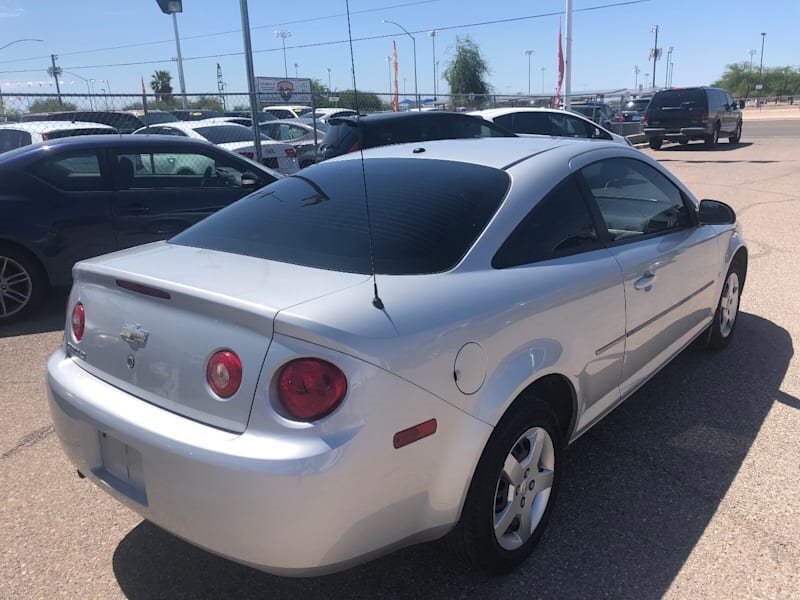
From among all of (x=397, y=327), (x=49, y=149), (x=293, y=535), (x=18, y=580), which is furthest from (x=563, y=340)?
(x=49, y=149)

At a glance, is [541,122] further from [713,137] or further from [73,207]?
[713,137]

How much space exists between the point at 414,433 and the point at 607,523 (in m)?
1.27

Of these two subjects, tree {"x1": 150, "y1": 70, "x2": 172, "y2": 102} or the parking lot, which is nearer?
the parking lot

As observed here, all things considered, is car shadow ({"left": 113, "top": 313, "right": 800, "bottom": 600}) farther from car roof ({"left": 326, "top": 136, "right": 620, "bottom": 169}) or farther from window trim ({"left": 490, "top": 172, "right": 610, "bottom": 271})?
car roof ({"left": 326, "top": 136, "right": 620, "bottom": 169})

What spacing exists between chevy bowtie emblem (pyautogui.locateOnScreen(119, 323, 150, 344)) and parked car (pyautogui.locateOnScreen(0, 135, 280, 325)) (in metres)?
3.95

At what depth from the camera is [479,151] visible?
3238 mm

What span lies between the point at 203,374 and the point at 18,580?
1.28 m

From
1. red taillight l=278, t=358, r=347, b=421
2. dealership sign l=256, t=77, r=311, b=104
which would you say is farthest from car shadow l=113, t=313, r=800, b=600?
dealership sign l=256, t=77, r=311, b=104

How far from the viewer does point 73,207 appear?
19.1 ft

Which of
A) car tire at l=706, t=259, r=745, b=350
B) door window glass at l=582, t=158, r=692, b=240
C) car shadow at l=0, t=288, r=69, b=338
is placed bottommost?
car shadow at l=0, t=288, r=69, b=338

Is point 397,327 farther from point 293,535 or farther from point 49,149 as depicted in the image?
point 49,149

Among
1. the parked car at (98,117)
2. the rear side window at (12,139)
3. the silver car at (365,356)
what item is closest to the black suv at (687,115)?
the parked car at (98,117)

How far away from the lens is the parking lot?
2480mm

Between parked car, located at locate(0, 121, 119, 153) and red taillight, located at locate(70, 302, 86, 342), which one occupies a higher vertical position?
parked car, located at locate(0, 121, 119, 153)
